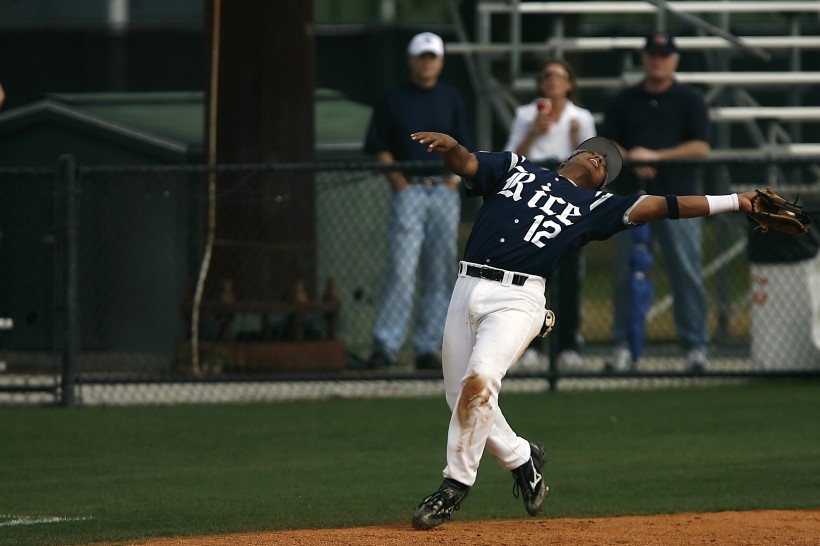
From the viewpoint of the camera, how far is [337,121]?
48.2 feet

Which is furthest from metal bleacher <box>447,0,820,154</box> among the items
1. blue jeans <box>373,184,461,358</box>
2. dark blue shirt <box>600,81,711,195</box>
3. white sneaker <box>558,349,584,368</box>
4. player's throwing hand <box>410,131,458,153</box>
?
player's throwing hand <box>410,131,458,153</box>

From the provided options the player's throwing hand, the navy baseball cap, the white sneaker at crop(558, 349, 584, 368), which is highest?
the navy baseball cap

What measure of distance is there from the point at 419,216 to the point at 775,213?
5.14 meters

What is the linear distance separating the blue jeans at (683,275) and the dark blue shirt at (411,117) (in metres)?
1.52

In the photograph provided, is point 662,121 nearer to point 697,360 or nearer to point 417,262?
point 697,360

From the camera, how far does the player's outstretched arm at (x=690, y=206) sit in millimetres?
6945

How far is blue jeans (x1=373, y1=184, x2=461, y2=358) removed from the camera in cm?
1178

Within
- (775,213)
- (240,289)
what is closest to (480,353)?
(775,213)

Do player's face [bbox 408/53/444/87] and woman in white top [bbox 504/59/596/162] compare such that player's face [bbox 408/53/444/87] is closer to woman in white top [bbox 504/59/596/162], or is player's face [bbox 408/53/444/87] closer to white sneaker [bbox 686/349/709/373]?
woman in white top [bbox 504/59/596/162]

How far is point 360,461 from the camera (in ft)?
29.9

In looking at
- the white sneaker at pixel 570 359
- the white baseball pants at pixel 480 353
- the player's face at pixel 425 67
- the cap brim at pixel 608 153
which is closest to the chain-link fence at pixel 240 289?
the white sneaker at pixel 570 359

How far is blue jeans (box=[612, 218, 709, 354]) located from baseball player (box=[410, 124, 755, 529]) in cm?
460

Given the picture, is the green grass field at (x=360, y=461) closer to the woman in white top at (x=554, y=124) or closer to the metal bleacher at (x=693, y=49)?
the woman in white top at (x=554, y=124)

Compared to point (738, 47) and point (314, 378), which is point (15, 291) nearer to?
point (314, 378)
